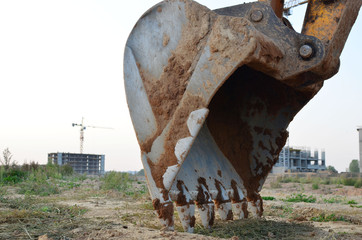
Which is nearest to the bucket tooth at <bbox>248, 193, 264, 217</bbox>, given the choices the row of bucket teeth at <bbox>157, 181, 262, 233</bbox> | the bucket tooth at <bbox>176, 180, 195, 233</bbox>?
the row of bucket teeth at <bbox>157, 181, 262, 233</bbox>

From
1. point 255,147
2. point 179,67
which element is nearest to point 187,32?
point 179,67

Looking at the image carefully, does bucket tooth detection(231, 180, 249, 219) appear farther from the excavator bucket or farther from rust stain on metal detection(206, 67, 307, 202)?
rust stain on metal detection(206, 67, 307, 202)

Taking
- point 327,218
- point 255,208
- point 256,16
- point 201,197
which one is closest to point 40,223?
point 201,197

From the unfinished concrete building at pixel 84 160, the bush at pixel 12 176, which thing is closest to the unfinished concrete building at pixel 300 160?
the unfinished concrete building at pixel 84 160

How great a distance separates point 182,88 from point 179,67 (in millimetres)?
179

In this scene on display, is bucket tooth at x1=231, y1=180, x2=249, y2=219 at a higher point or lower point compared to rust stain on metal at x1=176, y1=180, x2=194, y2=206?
lower

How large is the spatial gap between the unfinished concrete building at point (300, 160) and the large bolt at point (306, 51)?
4165 cm

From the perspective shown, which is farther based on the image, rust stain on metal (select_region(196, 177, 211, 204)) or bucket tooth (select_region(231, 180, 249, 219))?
bucket tooth (select_region(231, 180, 249, 219))

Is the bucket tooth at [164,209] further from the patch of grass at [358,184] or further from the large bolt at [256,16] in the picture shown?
the patch of grass at [358,184]

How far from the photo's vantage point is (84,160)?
1336 inches

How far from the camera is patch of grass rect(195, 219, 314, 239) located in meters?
3.09

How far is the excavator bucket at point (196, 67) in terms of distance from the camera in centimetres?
267

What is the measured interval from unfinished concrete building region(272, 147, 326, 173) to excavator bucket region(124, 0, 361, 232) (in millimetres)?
41320

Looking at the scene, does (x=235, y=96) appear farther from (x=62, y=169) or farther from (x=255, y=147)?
(x=62, y=169)
